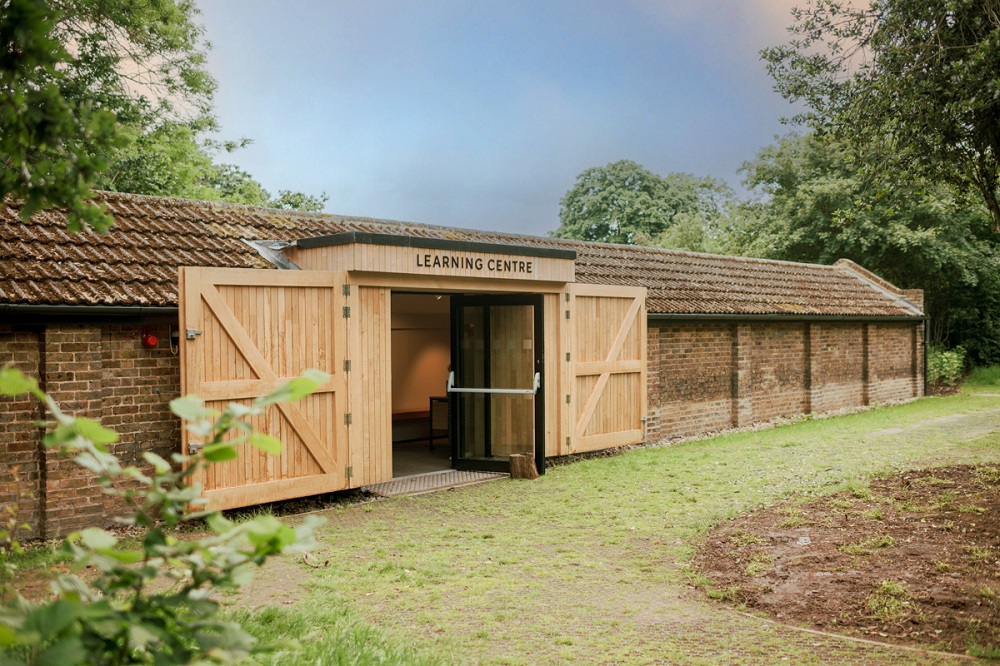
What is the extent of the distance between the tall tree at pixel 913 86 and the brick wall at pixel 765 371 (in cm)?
480

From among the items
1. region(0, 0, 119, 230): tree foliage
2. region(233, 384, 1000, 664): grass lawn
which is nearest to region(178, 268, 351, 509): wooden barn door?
region(233, 384, 1000, 664): grass lawn

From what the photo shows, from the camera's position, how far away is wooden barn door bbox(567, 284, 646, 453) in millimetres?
12062

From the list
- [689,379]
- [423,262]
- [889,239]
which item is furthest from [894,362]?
[423,262]

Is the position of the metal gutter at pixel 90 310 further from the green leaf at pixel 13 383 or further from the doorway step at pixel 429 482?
the green leaf at pixel 13 383

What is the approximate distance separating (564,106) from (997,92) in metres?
73.5

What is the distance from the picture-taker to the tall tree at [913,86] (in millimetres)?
8273

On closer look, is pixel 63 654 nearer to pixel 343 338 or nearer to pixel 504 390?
pixel 343 338

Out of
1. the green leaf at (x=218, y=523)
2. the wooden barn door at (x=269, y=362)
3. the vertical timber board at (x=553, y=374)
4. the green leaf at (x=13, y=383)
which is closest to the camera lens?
the green leaf at (x=13, y=383)

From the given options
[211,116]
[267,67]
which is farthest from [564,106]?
[211,116]

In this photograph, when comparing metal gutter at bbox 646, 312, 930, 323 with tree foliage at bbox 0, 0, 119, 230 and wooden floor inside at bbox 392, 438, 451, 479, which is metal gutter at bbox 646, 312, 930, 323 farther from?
tree foliage at bbox 0, 0, 119, 230

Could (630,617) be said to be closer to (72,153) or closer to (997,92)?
(72,153)

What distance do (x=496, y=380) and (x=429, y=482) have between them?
1792 millimetres

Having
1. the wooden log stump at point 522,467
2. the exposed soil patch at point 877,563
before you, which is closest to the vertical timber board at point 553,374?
the wooden log stump at point 522,467

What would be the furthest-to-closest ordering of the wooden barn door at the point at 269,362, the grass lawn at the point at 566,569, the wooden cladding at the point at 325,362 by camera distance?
1. the wooden cladding at the point at 325,362
2. the wooden barn door at the point at 269,362
3. the grass lawn at the point at 566,569
